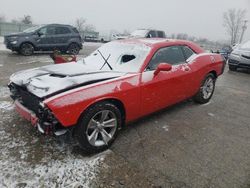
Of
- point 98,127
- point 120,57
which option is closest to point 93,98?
point 98,127

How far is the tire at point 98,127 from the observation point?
3213 mm

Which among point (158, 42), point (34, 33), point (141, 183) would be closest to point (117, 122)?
point (141, 183)

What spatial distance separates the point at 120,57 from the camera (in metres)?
4.34

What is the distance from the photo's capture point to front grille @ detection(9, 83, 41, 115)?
3.28 metres

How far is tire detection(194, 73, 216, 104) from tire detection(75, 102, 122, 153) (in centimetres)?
260

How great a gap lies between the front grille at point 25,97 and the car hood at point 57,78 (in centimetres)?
7

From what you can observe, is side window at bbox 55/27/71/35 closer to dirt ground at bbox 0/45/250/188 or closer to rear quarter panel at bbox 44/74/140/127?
dirt ground at bbox 0/45/250/188

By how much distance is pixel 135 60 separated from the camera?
4.13 m

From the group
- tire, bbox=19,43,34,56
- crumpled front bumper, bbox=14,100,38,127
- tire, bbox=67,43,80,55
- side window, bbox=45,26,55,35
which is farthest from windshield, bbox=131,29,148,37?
crumpled front bumper, bbox=14,100,38,127

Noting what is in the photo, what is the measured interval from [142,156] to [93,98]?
1.06 metres

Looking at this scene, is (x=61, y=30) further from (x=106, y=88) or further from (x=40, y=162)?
(x=40, y=162)

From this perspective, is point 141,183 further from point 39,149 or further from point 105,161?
point 39,149

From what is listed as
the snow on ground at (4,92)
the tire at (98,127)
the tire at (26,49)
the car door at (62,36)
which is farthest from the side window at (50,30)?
the tire at (98,127)

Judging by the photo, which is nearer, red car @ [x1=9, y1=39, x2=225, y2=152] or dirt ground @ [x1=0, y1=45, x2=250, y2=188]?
dirt ground @ [x1=0, y1=45, x2=250, y2=188]
